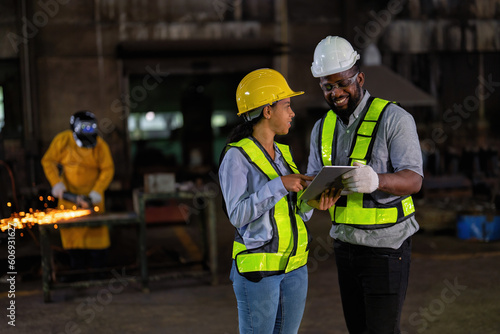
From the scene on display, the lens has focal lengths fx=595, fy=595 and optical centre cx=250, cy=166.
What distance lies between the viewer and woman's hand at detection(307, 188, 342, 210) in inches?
123

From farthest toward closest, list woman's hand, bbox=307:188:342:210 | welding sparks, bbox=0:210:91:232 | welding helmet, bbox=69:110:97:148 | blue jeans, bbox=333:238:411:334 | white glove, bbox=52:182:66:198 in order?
1. welding helmet, bbox=69:110:97:148
2. white glove, bbox=52:182:66:198
3. welding sparks, bbox=0:210:91:232
4. blue jeans, bbox=333:238:411:334
5. woman's hand, bbox=307:188:342:210

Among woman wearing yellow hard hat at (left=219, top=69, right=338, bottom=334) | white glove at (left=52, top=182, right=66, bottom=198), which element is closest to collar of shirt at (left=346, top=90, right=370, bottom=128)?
woman wearing yellow hard hat at (left=219, top=69, right=338, bottom=334)

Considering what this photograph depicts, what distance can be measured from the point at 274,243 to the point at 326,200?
0.36 metres

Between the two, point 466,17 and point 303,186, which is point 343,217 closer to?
point 303,186

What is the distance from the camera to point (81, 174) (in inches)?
284

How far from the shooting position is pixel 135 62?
42.8 ft

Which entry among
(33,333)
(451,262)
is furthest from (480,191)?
(33,333)

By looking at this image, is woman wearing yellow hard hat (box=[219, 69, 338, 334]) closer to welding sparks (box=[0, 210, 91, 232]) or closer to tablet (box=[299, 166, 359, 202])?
tablet (box=[299, 166, 359, 202])

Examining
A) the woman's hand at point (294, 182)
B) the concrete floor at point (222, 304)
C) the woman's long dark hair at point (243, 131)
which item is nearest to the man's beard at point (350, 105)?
the woman's long dark hair at point (243, 131)

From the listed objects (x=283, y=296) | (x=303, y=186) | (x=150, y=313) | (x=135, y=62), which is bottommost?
(x=150, y=313)

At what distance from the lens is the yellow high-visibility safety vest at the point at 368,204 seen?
3258mm

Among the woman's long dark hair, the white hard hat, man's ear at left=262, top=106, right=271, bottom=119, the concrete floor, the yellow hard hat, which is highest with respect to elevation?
the white hard hat

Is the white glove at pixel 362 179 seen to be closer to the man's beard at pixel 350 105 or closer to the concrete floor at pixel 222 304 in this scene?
the man's beard at pixel 350 105

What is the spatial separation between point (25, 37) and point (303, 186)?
1095 cm
